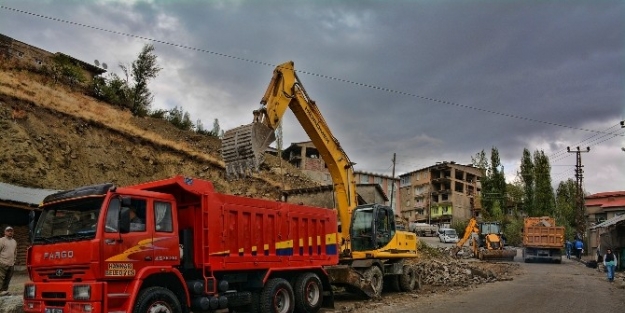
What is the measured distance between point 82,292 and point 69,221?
53.1 inches

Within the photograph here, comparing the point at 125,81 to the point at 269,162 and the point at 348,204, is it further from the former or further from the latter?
the point at 348,204

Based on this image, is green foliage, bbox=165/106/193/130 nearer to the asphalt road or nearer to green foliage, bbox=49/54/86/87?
green foliage, bbox=49/54/86/87

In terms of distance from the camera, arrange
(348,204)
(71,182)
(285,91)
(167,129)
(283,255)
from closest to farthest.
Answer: (283,255) → (285,91) → (348,204) → (71,182) → (167,129)

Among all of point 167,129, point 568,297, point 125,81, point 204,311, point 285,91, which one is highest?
point 125,81

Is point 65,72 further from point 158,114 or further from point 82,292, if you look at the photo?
point 82,292

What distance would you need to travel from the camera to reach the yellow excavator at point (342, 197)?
12242 mm

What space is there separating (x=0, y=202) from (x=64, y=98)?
15921 millimetres

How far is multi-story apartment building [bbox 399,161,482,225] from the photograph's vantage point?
8738cm

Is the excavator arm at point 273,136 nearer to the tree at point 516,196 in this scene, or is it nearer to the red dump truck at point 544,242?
the red dump truck at point 544,242

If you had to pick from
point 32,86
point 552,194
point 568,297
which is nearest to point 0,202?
point 32,86

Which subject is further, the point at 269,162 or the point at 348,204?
the point at 269,162

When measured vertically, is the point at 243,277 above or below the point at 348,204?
below

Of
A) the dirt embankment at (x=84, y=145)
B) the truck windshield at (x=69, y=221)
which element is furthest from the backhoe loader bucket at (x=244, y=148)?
the dirt embankment at (x=84, y=145)

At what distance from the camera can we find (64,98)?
101ft
